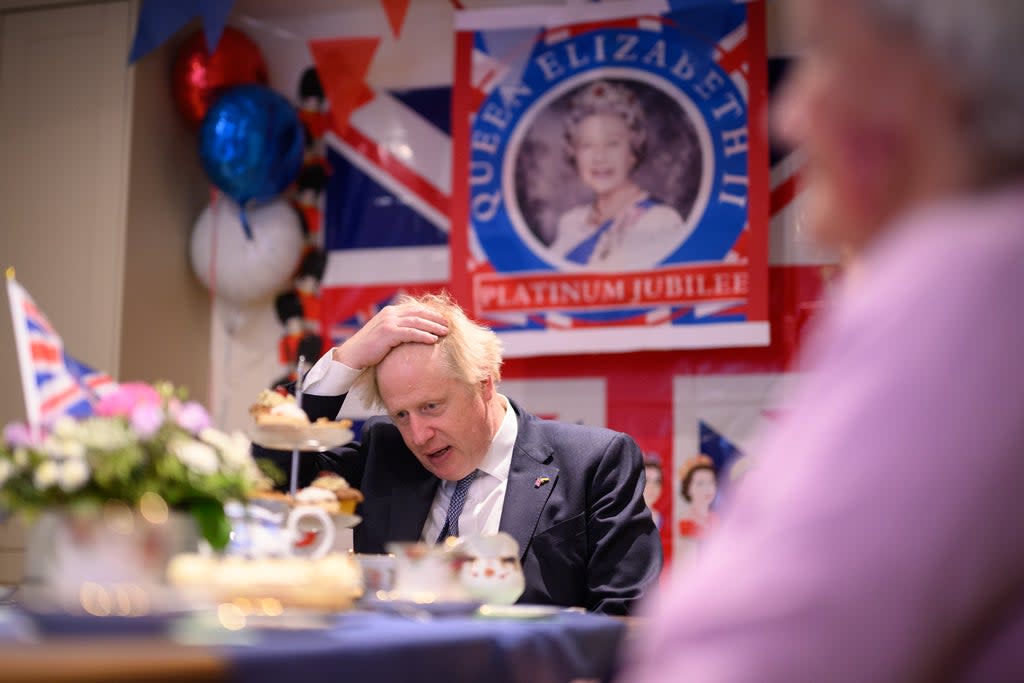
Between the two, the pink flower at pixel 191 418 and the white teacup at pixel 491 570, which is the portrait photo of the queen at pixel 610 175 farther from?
the pink flower at pixel 191 418

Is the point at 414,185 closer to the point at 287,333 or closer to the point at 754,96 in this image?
the point at 287,333

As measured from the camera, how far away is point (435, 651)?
3.84 ft

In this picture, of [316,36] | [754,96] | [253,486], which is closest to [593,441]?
[253,486]

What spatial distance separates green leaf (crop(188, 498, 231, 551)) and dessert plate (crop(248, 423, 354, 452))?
0.27m

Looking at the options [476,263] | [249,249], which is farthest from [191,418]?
[249,249]

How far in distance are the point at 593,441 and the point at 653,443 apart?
1571 millimetres

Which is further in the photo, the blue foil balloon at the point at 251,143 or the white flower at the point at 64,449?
the blue foil balloon at the point at 251,143

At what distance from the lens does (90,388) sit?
1.54 metres

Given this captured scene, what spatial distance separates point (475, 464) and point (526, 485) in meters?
0.14

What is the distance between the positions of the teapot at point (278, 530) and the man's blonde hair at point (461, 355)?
38.6 inches

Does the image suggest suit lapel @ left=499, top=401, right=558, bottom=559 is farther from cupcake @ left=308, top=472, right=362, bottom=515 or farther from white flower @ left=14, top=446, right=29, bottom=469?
white flower @ left=14, top=446, right=29, bottom=469

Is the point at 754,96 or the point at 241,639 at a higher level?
the point at 754,96

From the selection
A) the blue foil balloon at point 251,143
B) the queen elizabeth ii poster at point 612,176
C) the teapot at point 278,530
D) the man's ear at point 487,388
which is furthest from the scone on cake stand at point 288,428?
the blue foil balloon at point 251,143

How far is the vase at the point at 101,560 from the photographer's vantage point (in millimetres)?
1247
